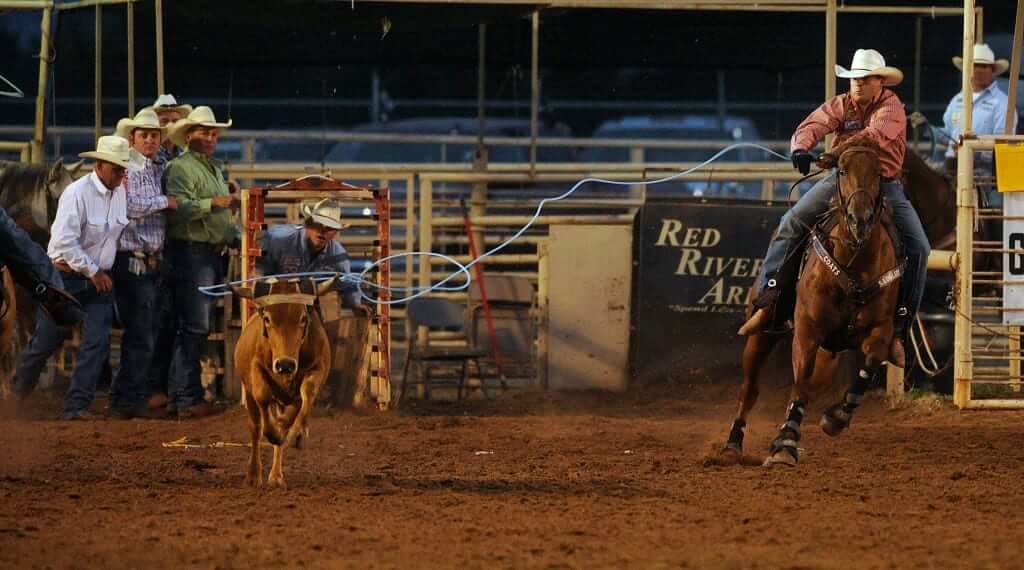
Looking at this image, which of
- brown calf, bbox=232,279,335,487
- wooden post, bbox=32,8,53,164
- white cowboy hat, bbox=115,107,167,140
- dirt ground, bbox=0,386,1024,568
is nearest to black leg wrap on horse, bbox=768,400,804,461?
dirt ground, bbox=0,386,1024,568

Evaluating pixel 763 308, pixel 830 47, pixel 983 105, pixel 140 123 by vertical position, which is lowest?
pixel 763 308

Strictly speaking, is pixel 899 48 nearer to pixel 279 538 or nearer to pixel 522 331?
pixel 522 331

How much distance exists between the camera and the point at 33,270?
30.2 ft

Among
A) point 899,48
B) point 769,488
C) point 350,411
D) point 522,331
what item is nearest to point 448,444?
point 350,411

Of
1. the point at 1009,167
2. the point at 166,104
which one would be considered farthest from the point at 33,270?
the point at 1009,167

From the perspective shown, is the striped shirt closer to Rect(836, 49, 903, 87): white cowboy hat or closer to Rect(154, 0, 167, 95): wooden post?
Rect(836, 49, 903, 87): white cowboy hat

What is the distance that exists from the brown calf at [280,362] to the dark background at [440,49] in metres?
4.57

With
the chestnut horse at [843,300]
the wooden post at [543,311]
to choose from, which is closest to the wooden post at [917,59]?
the wooden post at [543,311]

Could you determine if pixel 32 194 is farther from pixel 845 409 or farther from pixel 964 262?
pixel 964 262

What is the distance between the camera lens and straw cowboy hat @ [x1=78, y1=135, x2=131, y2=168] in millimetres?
11016

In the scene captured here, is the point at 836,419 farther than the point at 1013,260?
No

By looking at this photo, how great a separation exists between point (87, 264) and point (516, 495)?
4.43 m

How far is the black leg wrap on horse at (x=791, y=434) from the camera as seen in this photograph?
30.4 feet

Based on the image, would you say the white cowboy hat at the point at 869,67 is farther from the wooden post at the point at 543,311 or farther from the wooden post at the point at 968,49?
the wooden post at the point at 543,311
